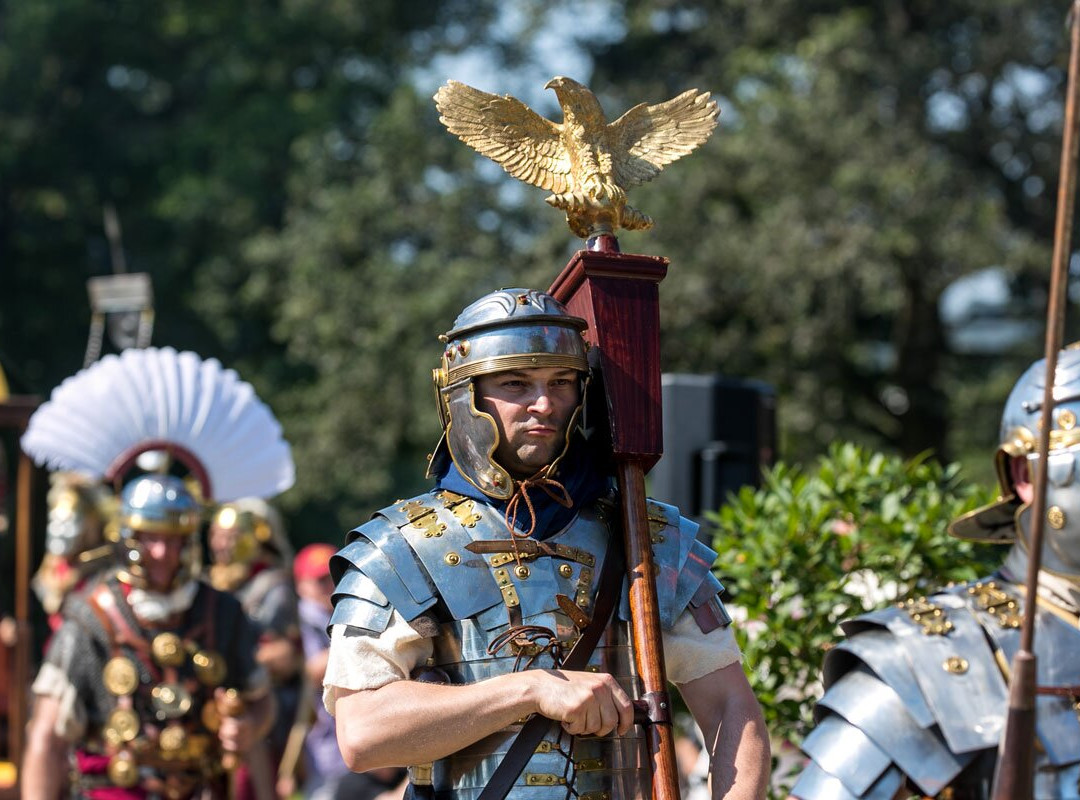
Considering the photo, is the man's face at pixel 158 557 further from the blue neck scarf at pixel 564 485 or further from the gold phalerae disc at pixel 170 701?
the blue neck scarf at pixel 564 485

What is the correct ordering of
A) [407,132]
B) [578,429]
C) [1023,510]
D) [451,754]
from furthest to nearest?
[407,132] → [1023,510] → [578,429] → [451,754]

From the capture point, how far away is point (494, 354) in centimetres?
354

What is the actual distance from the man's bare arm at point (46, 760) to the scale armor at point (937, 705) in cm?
327

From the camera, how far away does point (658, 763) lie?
338 cm

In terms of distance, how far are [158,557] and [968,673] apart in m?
3.61

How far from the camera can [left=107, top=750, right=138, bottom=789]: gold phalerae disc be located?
657 centimetres

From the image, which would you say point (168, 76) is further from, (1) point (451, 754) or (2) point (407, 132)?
(1) point (451, 754)

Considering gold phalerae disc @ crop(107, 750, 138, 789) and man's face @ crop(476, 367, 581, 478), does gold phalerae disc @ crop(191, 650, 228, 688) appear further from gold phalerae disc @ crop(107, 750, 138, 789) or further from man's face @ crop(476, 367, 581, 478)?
man's face @ crop(476, 367, 581, 478)

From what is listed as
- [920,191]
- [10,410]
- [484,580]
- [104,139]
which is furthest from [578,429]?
[104,139]

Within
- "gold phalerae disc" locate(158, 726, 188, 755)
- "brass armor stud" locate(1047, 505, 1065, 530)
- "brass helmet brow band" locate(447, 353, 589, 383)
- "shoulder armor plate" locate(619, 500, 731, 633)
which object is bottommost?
"gold phalerae disc" locate(158, 726, 188, 755)

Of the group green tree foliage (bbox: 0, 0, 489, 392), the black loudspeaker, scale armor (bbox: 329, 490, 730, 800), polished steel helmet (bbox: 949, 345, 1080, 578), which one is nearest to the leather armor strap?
scale armor (bbox: 329, 490, 730, 800)

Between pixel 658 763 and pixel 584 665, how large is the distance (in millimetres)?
240

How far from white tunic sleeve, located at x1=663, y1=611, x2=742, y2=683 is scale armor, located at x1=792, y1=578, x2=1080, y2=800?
707 millimetres

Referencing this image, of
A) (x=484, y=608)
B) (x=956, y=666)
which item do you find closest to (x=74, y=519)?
(x=956, y=666)
